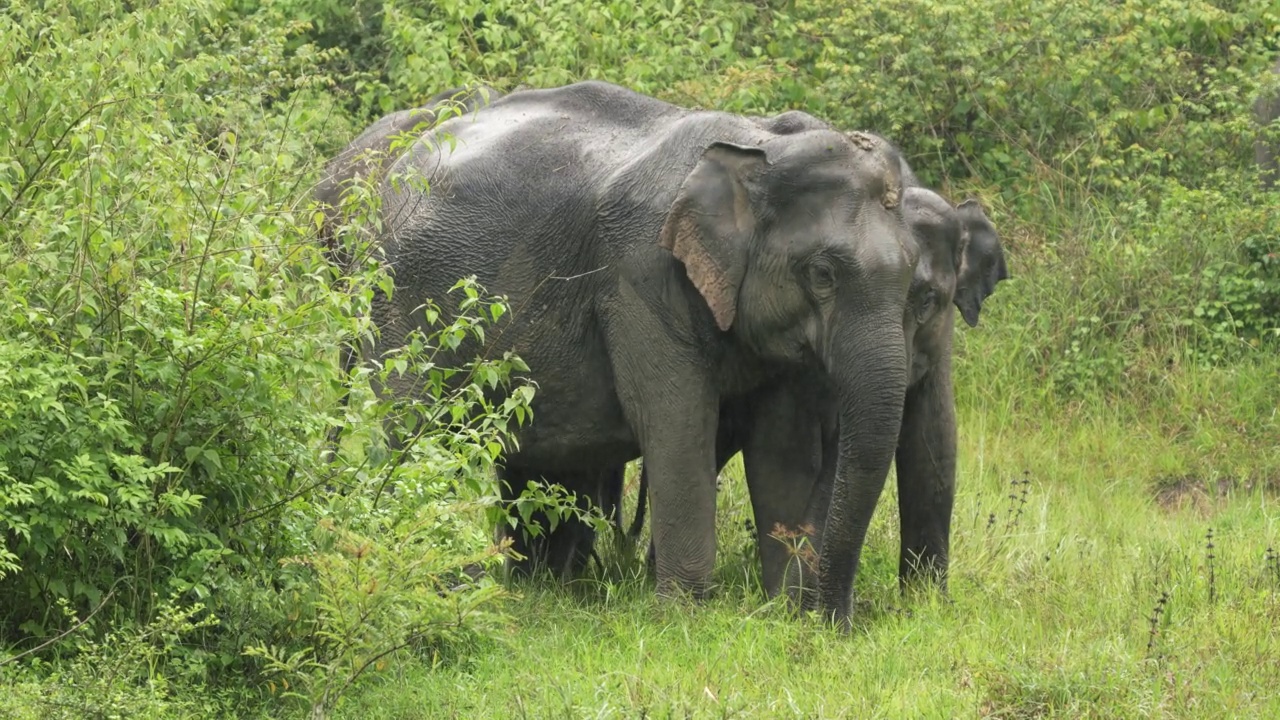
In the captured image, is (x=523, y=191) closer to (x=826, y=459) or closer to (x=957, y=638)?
(x=826, y=459)

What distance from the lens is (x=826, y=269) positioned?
281 inches

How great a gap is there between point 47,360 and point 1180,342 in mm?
6920

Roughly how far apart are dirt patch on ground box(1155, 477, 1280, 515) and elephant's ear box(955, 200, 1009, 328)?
2525 millimetres

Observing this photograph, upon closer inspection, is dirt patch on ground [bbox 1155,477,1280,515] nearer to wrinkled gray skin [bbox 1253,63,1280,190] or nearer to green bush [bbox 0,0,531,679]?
wrinkled gray skin [bbox 1253,63,1280,190]

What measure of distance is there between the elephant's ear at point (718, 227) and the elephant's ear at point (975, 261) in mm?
1062

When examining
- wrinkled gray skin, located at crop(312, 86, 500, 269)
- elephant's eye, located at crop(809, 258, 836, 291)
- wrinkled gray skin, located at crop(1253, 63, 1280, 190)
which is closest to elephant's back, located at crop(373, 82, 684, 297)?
wrinkled gray skin, located at crop(312, 86, 500, 269)

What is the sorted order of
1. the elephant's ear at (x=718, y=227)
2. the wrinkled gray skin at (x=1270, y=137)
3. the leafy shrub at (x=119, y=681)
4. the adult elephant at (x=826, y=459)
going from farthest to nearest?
the wrinkled gray skin at (x=1270, y=137) → the adult elephant at (x=826, y=459) → the elephant's ear at (x=718, y=227) → the leafy shrub at (x=119, y=681)

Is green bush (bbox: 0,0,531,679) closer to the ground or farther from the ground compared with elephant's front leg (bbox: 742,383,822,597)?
farther from the ground

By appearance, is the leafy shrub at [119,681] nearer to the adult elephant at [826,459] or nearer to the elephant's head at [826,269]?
the elephant's head at [826,269]

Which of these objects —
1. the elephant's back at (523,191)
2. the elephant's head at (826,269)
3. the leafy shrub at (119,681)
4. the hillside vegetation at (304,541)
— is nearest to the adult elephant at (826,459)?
the hillside vegetation at (304,541)

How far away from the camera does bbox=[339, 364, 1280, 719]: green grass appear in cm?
611

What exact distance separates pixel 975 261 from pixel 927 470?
34.0 inches

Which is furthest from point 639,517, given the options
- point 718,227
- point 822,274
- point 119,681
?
point 119,681

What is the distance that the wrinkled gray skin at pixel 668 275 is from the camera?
23.2 ft
